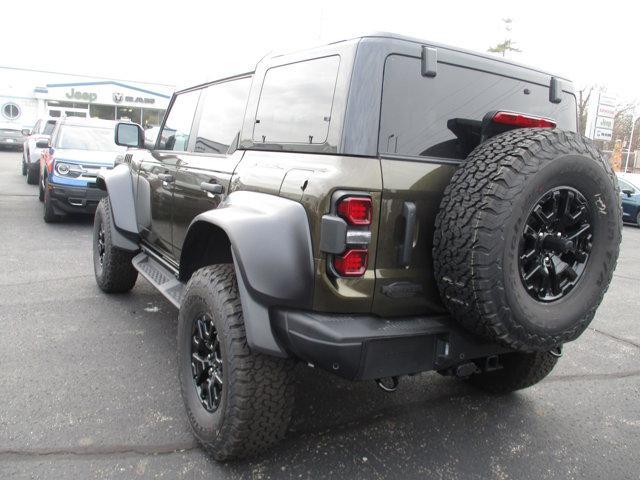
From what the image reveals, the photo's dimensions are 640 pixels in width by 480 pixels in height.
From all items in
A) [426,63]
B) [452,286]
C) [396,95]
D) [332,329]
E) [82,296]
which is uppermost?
[426,63]

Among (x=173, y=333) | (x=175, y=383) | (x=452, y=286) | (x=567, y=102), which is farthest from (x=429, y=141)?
(x=173, y=333)

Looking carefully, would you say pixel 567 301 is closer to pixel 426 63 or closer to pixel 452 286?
pixel 452 286

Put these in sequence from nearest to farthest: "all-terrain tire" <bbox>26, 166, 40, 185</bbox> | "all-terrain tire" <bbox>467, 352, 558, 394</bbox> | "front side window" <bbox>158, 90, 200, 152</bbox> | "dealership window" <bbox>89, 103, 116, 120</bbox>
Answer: "all-terrain tire" <bbox>467, 352, 558, 394</bbox>
"front side window" <bbox>158, 90, 200, 152</bbox>
"all-terrain tire" <bbox>26, 166, 40, 185</bbox>
"dealership window" <bbox>89, 103, 116, 120</bbox>

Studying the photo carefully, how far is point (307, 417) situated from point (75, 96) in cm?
3529

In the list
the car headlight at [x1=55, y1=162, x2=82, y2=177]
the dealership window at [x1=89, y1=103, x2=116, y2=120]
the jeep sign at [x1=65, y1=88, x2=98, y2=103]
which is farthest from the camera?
the dealership window at [x1=89, y1=103, x2=116, y2=120]

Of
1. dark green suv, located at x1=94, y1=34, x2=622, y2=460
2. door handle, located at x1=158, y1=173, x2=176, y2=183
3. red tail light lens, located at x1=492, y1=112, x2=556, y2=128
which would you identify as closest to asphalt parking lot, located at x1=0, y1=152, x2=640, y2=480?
dark green suv, located at x1=94, y1=34, x2=622, y2=460

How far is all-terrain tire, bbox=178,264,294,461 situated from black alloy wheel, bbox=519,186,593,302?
3.72ft

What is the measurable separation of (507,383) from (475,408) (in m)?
0.26

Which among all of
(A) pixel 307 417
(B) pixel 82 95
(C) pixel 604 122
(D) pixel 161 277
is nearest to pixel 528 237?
(A) pixel 307 417

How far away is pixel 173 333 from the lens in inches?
167

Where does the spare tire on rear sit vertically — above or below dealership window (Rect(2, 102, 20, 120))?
below

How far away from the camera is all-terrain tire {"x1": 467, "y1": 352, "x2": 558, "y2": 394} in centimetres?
319

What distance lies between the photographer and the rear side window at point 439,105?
237 cm

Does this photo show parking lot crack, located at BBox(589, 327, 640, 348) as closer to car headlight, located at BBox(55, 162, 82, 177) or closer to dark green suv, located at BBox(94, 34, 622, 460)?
dark green suv, located at BBox(94, 34, 622, 460)
